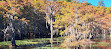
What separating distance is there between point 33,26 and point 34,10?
594 centimetres

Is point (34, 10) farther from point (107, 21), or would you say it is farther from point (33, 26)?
point (107, 21)

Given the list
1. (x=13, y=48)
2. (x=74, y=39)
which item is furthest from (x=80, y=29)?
(x=13, y=48)

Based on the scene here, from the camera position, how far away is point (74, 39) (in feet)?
65.8

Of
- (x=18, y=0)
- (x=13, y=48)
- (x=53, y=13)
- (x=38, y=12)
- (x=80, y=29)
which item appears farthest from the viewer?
(x=38, y=12)

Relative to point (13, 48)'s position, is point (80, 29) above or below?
above

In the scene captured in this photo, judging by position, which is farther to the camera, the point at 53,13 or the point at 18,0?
the point at 53,13

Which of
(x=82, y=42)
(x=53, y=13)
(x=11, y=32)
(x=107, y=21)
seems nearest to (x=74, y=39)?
(x=82, y=42)

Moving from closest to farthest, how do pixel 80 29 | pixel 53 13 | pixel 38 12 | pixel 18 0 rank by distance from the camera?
pixel 80 29 → pixel 18 0 → pixel 53 13 → pixel 38 12

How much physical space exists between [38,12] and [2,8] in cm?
1881

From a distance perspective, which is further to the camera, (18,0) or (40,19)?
(40,19)

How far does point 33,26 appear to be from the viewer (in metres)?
49.6

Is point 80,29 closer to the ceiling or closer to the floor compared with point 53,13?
closer to the floor

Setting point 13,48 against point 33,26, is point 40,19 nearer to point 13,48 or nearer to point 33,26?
point 33,26

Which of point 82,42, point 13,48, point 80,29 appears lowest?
point 13,48
